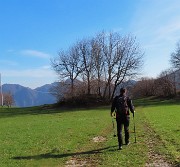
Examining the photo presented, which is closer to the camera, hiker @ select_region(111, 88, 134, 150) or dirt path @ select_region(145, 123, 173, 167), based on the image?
dirt path @ select_region(145, 123, 173, 167)

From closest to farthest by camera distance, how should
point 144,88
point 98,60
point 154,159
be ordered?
point 154,159 < point 98,60 < point 144,88

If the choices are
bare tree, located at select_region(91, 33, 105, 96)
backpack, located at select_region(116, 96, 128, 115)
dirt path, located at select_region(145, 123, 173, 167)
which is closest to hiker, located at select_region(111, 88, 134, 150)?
backpack, located at select_region(116, 96, 128, 115)

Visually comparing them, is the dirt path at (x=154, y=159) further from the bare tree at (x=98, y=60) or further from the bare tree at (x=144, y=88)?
the bare tree at (x=144, y=88)

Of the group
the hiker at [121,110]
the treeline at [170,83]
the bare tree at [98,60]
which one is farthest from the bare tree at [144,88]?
the hiker at [121,110]

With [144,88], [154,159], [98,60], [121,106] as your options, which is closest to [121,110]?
[121,106]

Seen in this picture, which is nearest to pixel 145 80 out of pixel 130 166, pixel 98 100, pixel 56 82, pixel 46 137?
pixel 56 82

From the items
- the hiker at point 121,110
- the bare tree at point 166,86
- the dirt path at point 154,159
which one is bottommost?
the dirt path at point 154,159

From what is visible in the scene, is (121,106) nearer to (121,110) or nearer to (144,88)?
(121,110)

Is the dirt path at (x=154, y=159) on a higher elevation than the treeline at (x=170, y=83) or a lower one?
lower

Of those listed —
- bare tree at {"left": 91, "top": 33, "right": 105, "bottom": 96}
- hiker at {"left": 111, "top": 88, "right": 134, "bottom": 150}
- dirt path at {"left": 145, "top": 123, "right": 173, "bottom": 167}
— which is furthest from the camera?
bare tree at {"left": 91, "top": 33, "right": 105, "bottom": 96}

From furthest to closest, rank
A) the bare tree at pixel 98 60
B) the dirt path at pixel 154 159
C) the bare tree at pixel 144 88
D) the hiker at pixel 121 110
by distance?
the bare tree at pixel 144 88, the bare tree at pixel 98 60, the hiker at pixel 121 110, the dirt path at pixel 154 159

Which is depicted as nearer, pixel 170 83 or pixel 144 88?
pixel 170 83

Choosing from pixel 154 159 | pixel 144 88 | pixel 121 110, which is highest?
pixel 144 88

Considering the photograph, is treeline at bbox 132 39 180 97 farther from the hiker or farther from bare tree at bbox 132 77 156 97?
the hiker
